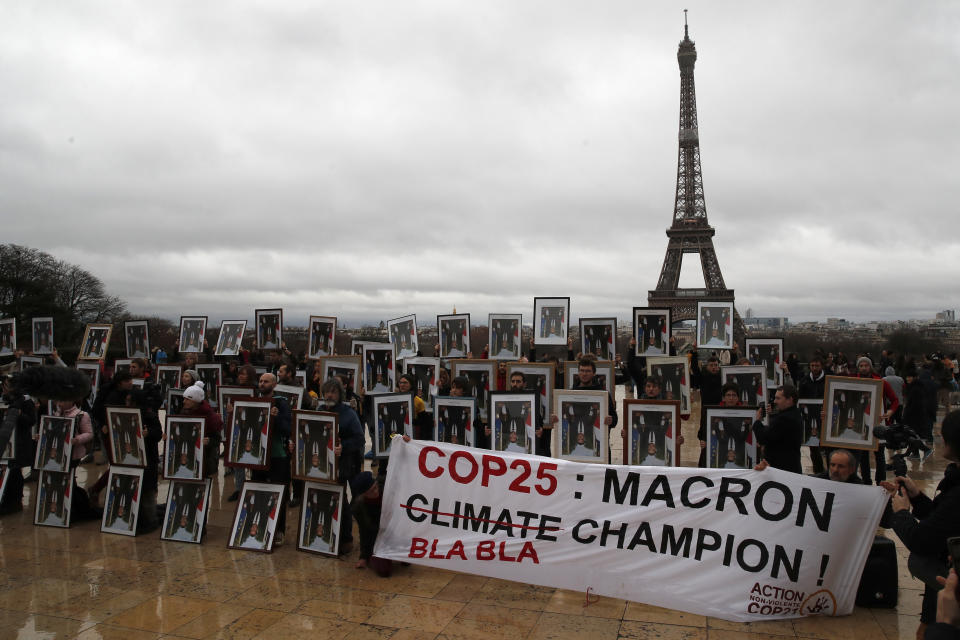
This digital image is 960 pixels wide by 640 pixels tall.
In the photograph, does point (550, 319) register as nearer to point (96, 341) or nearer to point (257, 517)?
point (257, 517)

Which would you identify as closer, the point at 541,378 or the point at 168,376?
the point at 541,378

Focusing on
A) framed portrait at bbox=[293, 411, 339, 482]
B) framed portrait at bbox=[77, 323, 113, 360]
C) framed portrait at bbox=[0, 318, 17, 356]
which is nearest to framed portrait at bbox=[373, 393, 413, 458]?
framed portrait at bbox=[293, 411, 339, 482]

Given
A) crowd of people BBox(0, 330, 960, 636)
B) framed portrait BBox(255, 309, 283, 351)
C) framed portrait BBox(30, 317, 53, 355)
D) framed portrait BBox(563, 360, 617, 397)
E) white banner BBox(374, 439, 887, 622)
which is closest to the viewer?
crowd of people BBox(0, 330, 960, 636)

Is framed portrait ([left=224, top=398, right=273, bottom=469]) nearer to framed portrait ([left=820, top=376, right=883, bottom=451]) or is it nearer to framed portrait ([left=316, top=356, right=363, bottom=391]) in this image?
framed portrait ([left=316, top=356, right=363, bottom=391])

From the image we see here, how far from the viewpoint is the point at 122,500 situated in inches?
279

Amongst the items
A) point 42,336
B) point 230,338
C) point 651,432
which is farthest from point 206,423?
point 42,336

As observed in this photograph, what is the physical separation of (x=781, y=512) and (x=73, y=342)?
1629 inches

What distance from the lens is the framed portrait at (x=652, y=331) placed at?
30.1ft

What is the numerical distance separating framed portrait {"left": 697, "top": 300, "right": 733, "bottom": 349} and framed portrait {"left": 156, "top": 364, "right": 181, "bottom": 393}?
9.24m

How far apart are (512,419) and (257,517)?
3.07 meters

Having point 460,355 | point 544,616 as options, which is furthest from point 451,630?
point 460,355

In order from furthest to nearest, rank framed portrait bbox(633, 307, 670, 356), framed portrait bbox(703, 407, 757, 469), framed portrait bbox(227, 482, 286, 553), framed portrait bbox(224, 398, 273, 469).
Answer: framed portrait bbox(633, 307, 670, 356) < framed portrait bbox(224, 398, 273, 469) < framed portrait bbox(227, 482, 286, 553) < framed portrait bbox(703, 407, 757, 469)

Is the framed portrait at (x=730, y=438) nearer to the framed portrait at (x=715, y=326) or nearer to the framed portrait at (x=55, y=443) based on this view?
the framed portrait at (x=715, y=326)

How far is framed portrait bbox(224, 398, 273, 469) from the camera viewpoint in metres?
6.58
